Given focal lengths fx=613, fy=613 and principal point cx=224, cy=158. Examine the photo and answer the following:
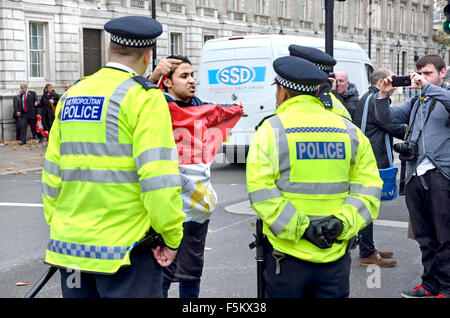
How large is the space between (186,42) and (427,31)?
43.3 m

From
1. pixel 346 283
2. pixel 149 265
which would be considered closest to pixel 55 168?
pixel 149 265

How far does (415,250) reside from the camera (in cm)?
674

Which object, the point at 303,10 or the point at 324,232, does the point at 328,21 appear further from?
the point at 303,10

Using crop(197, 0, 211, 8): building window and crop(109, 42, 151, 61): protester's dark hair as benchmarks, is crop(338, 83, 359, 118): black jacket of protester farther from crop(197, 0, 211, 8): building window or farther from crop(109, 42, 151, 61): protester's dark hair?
crop(197, 0, 211, 8): building window

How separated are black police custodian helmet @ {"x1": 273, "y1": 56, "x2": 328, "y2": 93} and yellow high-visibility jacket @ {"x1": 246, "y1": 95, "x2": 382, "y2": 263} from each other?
70 millimetres

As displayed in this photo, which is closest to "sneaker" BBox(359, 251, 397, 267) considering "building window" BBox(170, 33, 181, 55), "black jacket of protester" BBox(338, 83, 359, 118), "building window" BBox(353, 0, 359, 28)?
"black jacket of protester" BBox(338, 83, 359, 118)

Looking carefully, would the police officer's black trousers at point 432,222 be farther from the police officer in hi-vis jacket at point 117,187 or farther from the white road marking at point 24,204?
the white road marking at point 24,204

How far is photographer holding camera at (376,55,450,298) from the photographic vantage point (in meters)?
5.00

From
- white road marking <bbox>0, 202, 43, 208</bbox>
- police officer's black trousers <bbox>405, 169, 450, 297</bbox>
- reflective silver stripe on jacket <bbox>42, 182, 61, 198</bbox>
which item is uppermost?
reflective silver stripe on jacket <bbox>42, 182, 61, 198</bbox>

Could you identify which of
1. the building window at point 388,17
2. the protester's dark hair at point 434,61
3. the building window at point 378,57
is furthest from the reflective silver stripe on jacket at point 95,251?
the building window at point 388,17

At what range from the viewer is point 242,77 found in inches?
522

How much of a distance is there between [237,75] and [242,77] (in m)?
0.14

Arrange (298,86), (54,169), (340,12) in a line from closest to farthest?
1. (54,169)
2. (298,86)
3. (340,12)

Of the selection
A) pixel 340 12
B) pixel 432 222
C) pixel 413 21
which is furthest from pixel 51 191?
pixel 413 21
